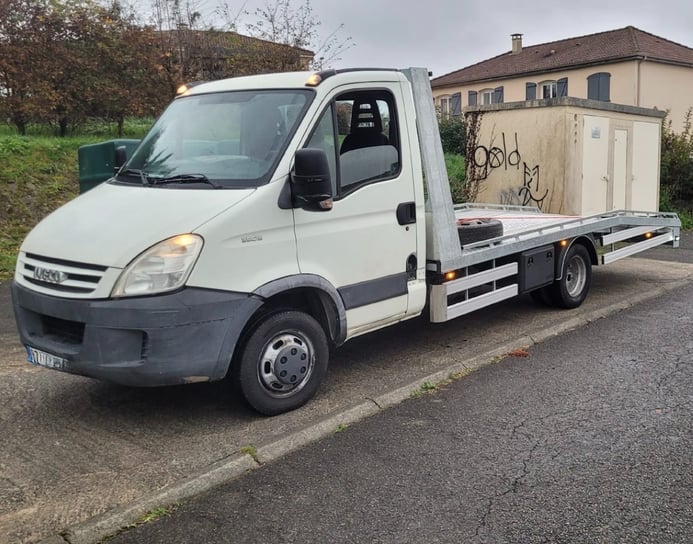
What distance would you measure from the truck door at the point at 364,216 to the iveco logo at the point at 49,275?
157 cm

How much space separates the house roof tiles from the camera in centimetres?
3527

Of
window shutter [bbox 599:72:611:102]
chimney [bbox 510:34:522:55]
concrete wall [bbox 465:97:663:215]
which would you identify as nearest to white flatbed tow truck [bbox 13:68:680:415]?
concrete wall [bbox 465:97:663:215]

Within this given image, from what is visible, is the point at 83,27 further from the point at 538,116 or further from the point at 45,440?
the point at 45,440

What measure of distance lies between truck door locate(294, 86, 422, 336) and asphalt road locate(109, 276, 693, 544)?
916 millimetres

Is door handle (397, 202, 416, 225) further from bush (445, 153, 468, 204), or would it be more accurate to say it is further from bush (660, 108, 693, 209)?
bush (660, 108, 693, 209)

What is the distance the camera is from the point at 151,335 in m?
4.45

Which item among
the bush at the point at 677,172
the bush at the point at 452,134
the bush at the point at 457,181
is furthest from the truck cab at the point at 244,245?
the bush at the point at 452,134

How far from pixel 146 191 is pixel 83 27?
10258 mm

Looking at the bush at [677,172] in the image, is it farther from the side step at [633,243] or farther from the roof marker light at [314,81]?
the roof marker light at [314,81]

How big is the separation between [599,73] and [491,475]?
35808 millimetres

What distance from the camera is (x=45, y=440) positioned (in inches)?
188

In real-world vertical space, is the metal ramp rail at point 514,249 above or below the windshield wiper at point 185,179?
below

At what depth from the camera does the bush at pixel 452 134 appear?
71.7 ft

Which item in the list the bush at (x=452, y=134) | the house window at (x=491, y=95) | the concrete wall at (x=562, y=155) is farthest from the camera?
the house window at (x=491, y=95)
